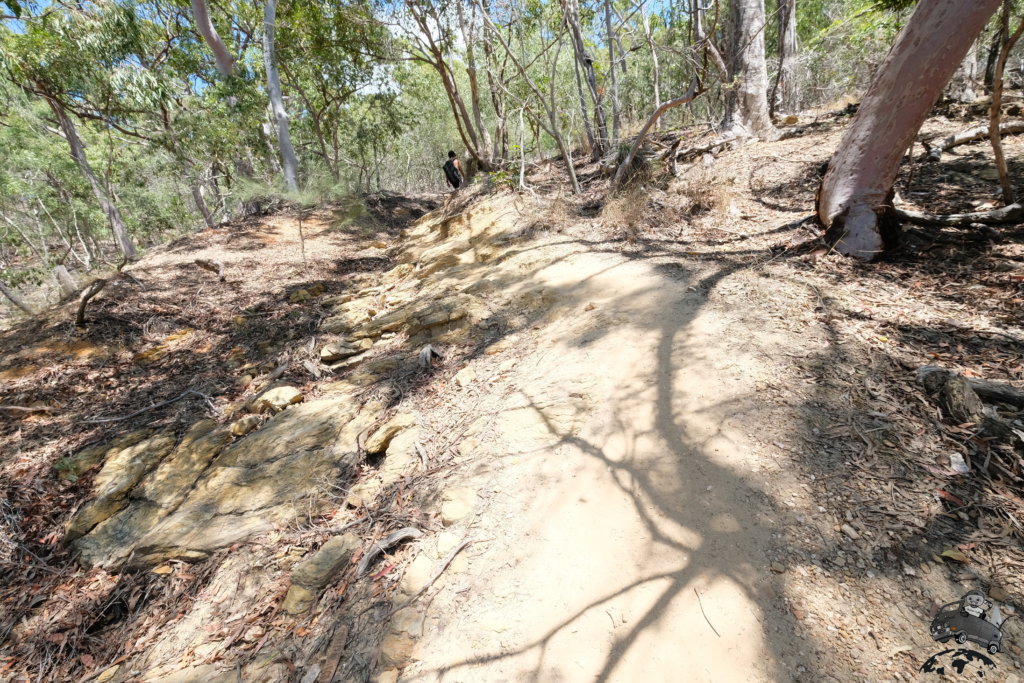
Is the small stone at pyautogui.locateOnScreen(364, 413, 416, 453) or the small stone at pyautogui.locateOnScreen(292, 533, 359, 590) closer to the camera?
the small stone at pyautogui.locateOnScreen(292, 533, 359, 590)

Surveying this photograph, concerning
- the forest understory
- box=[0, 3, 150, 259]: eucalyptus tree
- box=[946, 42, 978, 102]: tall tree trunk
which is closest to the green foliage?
box=[0, 3, 150, 259]: eucalyptus tree

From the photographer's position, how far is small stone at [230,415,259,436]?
3.72 metres

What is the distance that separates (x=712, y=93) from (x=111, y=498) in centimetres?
1499

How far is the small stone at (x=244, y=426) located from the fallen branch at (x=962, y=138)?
798 cm

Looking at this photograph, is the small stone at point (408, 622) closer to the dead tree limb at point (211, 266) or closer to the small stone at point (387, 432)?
the small stone at point (387, 432)

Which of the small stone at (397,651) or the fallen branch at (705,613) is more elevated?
the fallen branch at (705,613)

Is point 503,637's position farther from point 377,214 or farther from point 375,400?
point 377,214

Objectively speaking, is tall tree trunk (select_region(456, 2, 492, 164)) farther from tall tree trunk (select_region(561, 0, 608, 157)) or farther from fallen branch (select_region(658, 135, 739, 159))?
fallen branch (select_region(658, 135, 739, 159))

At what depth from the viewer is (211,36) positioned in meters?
8.95

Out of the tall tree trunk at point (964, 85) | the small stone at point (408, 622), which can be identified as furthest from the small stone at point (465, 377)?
the tall tree trunk at point (964, 85)

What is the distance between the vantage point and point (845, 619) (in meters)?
1.42

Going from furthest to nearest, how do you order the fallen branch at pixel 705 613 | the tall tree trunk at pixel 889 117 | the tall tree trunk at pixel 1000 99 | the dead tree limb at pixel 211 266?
the dead tree limb at pixel 211 266 < the tall tree trunk at pixel 1000 99 < the tall tree trunk at pixel 889 117 < the fallen branch at pixel 705 613

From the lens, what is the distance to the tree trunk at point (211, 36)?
27.0 feet

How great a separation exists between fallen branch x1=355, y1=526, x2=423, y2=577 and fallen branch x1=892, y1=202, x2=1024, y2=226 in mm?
4503
